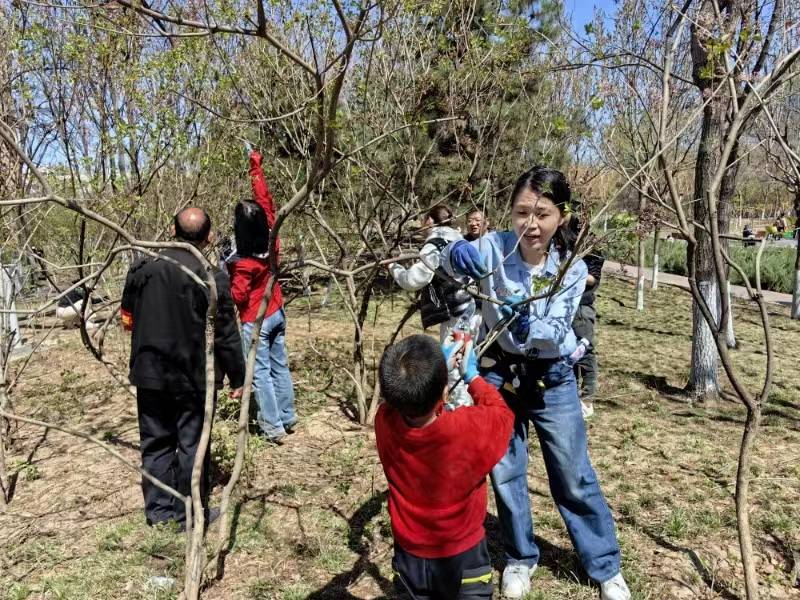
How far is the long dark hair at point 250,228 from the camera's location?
3.72 meters

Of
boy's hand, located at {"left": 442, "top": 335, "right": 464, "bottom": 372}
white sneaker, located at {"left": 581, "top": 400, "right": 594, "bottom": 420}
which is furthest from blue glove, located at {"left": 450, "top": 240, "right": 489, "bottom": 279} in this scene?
white sneaker, located at {"left": 581, "top": 400, "right": 594, "bottom": 420}

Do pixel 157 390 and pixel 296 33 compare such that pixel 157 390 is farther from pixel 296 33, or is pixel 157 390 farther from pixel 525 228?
pixel 296 33

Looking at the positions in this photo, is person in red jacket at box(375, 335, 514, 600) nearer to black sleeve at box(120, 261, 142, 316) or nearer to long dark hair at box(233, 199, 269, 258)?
black sleeve at box(120, 261, 142, 316)

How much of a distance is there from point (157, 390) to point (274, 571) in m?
1.01

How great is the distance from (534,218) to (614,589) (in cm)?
149

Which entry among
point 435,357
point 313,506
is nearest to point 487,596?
point 435,357

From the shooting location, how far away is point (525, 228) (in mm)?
2094

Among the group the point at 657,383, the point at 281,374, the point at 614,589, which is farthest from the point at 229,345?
the point at 657,383

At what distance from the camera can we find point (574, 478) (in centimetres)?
227

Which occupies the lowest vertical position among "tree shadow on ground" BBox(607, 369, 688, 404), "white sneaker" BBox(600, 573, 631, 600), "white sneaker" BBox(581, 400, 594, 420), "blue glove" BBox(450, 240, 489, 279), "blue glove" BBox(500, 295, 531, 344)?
"white sneaker" BBox(600, 573, 631, 600)

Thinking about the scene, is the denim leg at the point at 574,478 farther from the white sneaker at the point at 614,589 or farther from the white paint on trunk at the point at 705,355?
the white paint on trunk at the point at 705,355

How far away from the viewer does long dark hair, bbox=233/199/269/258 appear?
3725 millimetres

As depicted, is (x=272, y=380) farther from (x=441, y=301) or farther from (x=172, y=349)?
(x=441, y=301)

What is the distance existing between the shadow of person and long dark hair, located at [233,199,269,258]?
169 cm
